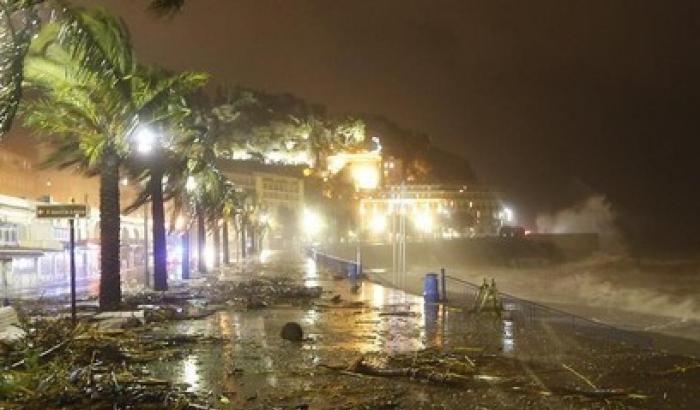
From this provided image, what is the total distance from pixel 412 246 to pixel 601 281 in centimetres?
3519

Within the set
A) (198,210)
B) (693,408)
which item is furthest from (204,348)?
(198,210)

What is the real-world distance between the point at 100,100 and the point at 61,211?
548 centimetres

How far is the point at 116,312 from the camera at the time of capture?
19.2 m

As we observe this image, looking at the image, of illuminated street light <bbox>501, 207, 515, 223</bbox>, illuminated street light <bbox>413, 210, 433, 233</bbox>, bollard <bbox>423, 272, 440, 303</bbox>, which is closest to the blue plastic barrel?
bollard <bbox>423, 272, 440, 303</bbox>

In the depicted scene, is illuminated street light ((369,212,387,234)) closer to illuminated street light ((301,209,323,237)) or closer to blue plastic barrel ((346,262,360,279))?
illuminated street light ((301,209,323,237))

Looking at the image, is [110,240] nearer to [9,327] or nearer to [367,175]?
[9,327]

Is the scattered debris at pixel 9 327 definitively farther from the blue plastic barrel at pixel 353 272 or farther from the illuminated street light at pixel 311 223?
the illuminated street light at pixel 311 223

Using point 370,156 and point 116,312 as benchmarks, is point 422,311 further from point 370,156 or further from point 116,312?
point 370,156

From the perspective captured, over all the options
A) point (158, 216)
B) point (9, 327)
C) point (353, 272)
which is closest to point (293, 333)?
point (9, 327)

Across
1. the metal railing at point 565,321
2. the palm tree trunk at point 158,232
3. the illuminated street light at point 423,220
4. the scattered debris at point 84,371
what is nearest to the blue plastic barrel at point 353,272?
the metal railing at point 565,321

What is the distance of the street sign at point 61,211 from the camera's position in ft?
44.8

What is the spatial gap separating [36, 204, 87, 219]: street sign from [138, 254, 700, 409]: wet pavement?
327cm

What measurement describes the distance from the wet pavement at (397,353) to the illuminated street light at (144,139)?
522 centimetres

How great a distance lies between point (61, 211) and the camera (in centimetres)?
1376
